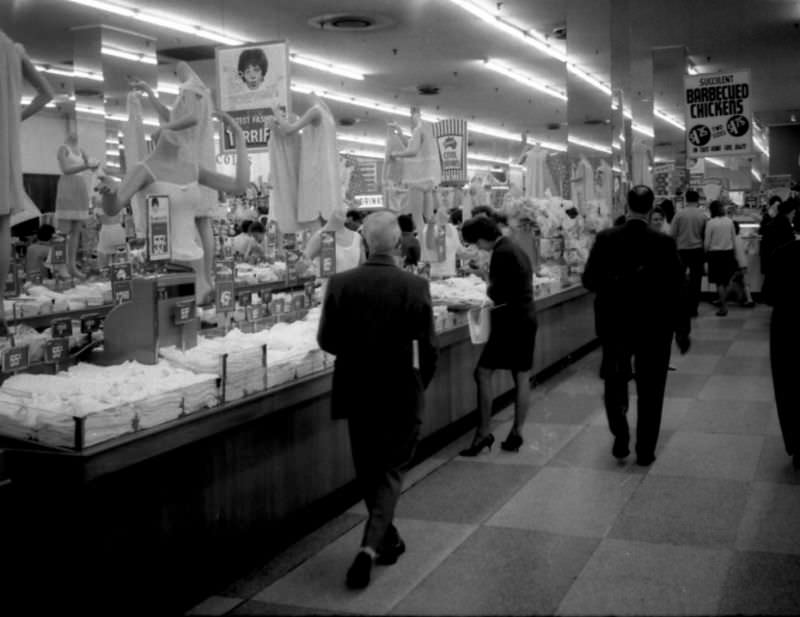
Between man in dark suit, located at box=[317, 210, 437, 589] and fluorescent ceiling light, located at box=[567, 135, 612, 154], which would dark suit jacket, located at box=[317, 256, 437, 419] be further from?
fluorescent ceiling light, located at box=[567, 135, 612, 154]

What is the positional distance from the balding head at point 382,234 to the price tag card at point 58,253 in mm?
4468

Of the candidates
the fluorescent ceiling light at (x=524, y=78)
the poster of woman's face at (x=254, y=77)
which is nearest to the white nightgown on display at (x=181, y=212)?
the poster of woman's face at (x=254, y=77)

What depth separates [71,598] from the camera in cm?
327

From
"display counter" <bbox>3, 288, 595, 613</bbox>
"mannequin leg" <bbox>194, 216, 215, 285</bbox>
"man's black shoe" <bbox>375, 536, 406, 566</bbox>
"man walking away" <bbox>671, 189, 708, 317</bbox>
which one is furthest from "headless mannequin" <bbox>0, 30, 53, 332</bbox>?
"man walking away" <bbox>671, 189, 708, 317</bbox>

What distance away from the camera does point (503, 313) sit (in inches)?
247

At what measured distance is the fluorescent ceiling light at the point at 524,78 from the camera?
18000mm

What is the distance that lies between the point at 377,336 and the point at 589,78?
10.6 m

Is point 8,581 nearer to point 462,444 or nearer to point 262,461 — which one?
point 262,461

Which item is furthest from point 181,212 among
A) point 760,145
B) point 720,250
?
point 760,145

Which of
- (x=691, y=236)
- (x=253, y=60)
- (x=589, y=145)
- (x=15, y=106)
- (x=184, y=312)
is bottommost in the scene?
(x=184, y=312)

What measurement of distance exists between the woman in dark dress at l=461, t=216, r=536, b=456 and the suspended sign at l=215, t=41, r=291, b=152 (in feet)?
8.28

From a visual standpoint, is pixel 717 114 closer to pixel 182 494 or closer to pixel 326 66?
pixel 326 66

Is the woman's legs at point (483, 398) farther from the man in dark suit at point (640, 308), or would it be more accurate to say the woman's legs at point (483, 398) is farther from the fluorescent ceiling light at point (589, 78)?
the fluorescent ceiling light at point (589, 78)

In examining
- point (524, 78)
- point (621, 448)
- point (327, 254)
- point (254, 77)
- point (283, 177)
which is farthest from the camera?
point (524, 78)
